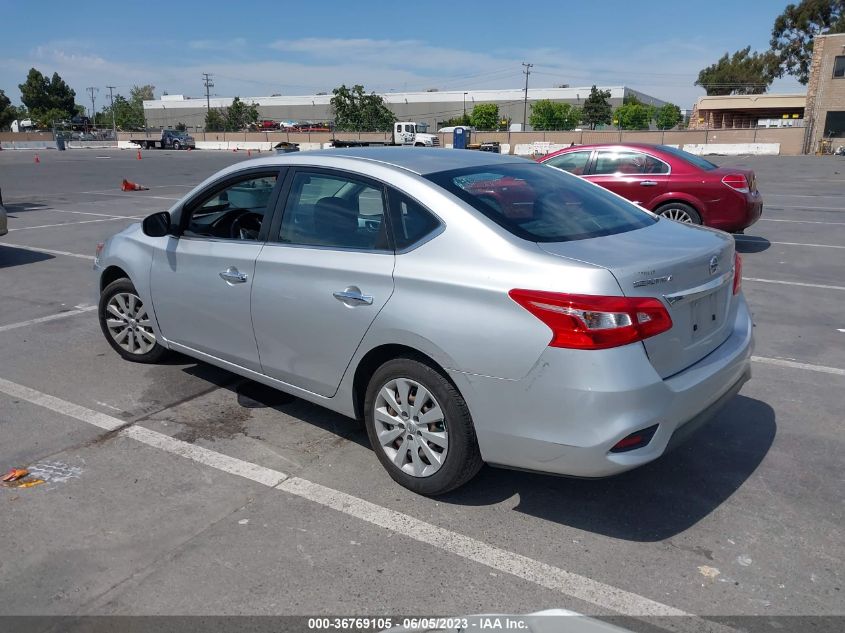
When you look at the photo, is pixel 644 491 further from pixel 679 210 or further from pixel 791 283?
pixel 679 210

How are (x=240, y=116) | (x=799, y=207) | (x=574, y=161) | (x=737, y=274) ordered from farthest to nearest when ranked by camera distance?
(x=240, y=116)
(x=799, y=207)
(x=574, y=161)
(x=737, y=274)

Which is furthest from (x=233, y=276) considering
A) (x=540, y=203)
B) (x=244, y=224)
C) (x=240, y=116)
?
(x=240, y=116)

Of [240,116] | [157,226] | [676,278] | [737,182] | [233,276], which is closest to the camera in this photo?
[676,278]

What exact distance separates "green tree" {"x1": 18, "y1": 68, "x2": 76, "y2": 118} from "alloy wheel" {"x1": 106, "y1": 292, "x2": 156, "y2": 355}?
115734 millimetres

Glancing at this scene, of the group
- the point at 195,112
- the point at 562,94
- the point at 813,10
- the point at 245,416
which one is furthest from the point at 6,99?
the point at 245,416

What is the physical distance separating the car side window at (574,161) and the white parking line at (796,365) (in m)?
5.67

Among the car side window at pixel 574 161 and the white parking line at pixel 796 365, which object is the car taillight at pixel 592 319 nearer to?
the white parking line at pixel 796 365

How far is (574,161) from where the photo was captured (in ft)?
35.7

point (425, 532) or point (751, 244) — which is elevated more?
point (751, 244)

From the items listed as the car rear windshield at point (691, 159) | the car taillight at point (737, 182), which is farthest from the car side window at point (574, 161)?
the car taillight at point (737, 182)

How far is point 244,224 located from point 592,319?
2834 mm

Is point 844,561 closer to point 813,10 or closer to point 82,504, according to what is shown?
point 82,504

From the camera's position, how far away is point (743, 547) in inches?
124

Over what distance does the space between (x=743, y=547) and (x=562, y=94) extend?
11160 cm
